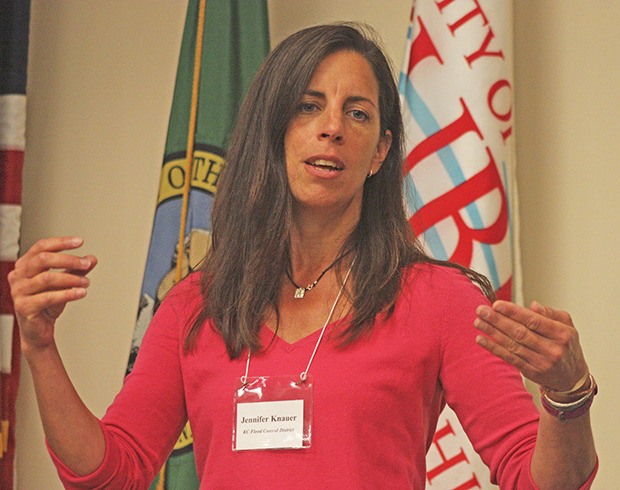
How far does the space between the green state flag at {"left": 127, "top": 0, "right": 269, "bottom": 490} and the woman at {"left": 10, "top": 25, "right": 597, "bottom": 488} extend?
1095 millimetres

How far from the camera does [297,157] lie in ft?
5.69

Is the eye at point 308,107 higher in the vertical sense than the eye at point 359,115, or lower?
higher

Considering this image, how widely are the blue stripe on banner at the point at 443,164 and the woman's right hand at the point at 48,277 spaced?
132 centimetres

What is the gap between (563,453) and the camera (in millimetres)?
1350

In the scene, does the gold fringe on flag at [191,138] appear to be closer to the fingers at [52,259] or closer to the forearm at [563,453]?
the fingers at [52,259]

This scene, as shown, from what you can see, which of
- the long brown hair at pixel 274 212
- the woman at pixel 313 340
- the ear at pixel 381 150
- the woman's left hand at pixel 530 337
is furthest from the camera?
the ear at pixel 381 150

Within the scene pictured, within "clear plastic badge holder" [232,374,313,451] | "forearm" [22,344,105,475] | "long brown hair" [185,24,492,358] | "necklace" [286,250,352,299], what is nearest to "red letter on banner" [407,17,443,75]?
"long brown hair" [185,24,492,358]

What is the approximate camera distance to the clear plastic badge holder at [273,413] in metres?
1.55

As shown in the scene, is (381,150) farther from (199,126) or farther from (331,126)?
(199,126)

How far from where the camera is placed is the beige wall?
2.92 m

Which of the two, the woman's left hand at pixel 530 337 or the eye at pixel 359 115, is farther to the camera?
the eye at pixel 359 115

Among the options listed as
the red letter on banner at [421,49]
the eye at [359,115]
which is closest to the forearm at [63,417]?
the eye at [359,115]

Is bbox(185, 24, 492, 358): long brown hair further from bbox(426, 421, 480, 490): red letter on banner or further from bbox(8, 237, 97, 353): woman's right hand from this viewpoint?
bbox(426, 421, 480, 490): red letter on banner

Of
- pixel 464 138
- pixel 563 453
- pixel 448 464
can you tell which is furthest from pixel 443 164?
pixel 563 453
